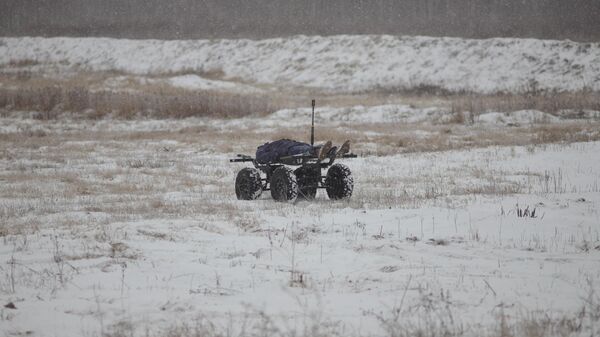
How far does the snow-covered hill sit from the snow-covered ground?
42290 mm

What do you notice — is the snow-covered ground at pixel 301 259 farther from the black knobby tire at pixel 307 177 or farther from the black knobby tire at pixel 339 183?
the black knobby tire at pixel 307 177

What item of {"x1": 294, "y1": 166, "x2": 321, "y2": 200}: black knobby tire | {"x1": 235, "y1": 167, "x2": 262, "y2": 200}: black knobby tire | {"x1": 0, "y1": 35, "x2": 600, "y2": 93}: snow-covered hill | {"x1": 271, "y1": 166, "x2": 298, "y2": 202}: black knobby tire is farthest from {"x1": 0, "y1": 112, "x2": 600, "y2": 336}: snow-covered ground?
{"x1": 0, "y1": 35, "x2": 600, "y2": 93}: snow-covered hill

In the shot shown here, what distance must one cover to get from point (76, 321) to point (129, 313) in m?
0.43

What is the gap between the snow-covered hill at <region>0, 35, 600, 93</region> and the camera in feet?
184

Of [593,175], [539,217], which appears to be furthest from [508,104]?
[539,217]

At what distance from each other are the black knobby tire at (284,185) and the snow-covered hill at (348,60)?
4222 cm

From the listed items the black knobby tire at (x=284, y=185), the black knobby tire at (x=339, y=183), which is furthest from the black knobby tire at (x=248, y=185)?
the black knobby tire at (x=339, y=183)

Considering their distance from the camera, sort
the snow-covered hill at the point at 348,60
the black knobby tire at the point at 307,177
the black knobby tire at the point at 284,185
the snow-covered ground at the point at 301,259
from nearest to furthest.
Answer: the snow-covered ground at the point at 301,259 < the black knobby tire at the point at 284,185 < the black knobby tire at the point at 307,177 < the snow-covered hill at the point at 348,60

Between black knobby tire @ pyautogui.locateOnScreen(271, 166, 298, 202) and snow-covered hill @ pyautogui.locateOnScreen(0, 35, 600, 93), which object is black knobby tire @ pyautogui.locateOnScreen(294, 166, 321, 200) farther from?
snow-covered hill @ pyautogui.locateOnScreen(0, 35, 600, 93)

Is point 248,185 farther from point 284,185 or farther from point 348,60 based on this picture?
point 348,60

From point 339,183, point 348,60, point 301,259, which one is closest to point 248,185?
point 339,183

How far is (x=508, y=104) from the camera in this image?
35.9 m

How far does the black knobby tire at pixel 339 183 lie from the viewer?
11844mm

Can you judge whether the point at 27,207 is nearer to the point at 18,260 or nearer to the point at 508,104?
the point at 18,260
